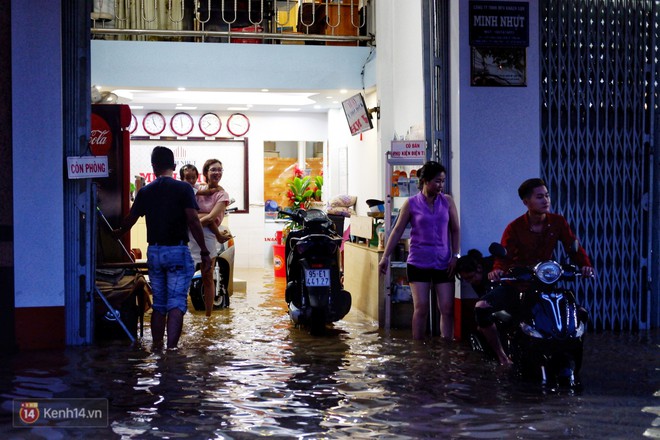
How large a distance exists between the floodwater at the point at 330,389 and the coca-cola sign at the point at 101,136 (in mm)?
2180

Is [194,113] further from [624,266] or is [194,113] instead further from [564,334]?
[564,334]

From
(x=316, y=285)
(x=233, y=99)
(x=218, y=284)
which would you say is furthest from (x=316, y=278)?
(x=233, y=99)

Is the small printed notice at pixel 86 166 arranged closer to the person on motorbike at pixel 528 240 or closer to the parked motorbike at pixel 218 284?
the parked motorbike at pixel 218 284

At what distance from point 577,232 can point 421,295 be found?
5.27 ft

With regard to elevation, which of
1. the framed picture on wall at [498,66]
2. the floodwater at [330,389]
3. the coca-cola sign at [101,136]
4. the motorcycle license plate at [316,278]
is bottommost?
the floodwater at [330,389]

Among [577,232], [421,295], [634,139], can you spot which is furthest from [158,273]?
[634,139]

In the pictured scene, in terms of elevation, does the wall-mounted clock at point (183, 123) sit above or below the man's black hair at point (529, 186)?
above

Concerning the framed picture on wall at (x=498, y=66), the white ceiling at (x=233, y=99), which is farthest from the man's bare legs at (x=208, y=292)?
the white ceiling at (x=233, y=99)

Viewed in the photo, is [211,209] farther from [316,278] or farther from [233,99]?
[233,99]

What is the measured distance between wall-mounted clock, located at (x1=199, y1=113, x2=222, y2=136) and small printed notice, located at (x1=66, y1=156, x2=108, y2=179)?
9.54m

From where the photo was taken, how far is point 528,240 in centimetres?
654

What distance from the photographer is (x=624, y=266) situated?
837cm

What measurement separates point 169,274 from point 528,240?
104 inches

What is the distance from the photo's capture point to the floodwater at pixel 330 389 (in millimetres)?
4789
